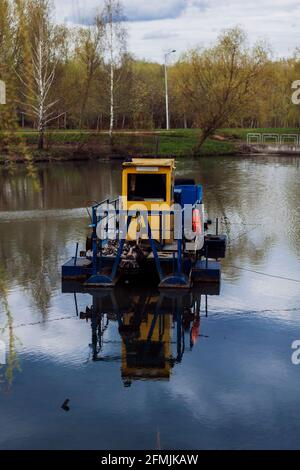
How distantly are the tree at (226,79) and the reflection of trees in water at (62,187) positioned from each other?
17.8 m

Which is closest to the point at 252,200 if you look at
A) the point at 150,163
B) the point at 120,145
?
the point at 150,163

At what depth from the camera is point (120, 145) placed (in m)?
63.8

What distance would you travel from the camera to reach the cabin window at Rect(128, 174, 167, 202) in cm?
1895

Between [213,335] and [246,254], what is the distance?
8.25 m

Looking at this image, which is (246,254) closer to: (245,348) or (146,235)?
(146,235)

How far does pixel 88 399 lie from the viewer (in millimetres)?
11406

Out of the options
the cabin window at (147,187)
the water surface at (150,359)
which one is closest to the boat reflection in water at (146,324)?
the water surface at (150,359)

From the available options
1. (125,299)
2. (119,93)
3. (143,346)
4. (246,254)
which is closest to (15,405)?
(143,346)

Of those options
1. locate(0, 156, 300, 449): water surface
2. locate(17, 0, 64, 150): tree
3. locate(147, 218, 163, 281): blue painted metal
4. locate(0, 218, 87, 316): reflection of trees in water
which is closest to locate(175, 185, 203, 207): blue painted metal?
locate(0, 156, 300, 449): water surface

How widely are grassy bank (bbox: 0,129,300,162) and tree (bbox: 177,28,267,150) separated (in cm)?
203

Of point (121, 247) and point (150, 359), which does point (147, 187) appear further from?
point (150, 359)

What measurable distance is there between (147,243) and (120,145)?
45.9 m

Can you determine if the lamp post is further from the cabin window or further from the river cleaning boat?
the cabin window

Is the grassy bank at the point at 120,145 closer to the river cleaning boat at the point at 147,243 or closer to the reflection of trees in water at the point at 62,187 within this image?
the reflection of trees in water at the point at 62,187
